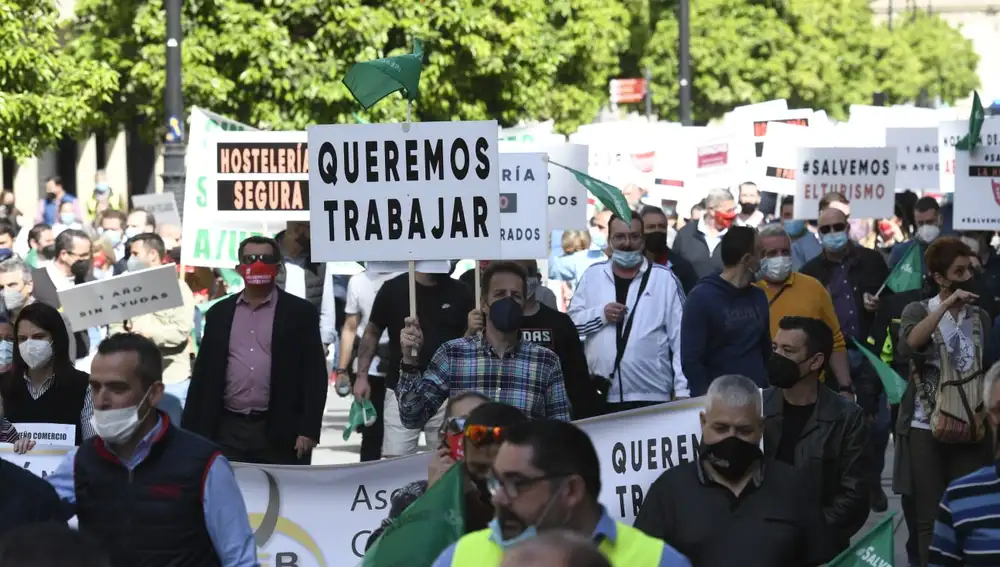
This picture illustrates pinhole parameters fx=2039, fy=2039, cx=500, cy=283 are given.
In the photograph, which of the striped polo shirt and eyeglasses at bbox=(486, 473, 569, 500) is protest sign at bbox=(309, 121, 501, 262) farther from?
eyeglasses at bbox=(486, 473, 569, 500)

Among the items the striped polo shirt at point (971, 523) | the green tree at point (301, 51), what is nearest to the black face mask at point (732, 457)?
the striped polo shirt at point (971, 523)

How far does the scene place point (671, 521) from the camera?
229 inches

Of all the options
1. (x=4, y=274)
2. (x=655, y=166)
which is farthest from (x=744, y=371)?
(x=655, y=166)

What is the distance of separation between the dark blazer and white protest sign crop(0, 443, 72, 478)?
150 centimetres

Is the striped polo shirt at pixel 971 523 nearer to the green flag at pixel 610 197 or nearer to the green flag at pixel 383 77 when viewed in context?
the green flag at pixel 383 77

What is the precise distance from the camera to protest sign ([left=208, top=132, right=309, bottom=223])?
13289mm

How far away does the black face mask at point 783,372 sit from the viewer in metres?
7.20

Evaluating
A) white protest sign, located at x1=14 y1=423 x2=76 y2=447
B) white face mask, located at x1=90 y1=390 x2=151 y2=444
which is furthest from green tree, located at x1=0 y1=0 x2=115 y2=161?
white face mask, located at x1=90 y1=390 x2=151 y2=444

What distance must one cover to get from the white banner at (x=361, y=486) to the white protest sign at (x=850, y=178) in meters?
9.79

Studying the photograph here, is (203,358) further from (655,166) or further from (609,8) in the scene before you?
(609,8)

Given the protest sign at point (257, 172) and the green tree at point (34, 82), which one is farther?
the green tree at point (34, 82)

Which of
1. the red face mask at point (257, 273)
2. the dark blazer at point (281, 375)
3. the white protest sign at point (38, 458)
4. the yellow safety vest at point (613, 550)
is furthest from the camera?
the red face mask at point (257, 273)

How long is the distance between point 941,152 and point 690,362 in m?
9.60

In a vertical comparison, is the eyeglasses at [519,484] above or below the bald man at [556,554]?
below
